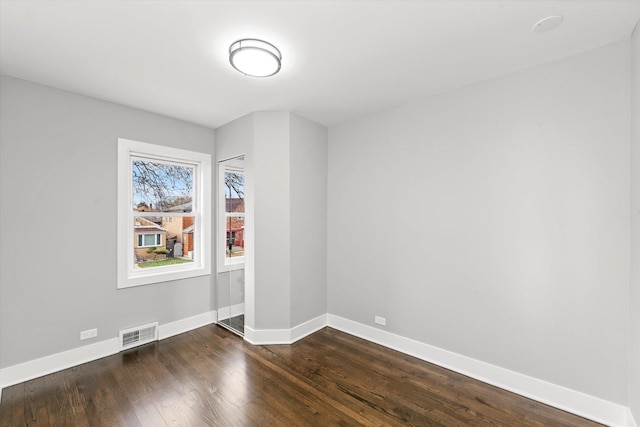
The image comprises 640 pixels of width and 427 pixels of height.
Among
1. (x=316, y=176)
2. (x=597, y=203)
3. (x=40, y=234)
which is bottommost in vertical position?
(x=40, y=234)

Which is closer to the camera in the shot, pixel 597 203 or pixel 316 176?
pixel 597 203

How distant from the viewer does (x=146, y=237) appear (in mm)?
3471

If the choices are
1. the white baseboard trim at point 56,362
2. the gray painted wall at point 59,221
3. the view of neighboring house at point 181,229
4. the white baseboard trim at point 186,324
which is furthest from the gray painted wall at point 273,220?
the white baseboard trim at point 56,362

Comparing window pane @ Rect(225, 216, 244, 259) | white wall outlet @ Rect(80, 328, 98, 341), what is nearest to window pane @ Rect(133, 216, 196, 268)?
window pane @ Rect(225, 216, 244, 259)

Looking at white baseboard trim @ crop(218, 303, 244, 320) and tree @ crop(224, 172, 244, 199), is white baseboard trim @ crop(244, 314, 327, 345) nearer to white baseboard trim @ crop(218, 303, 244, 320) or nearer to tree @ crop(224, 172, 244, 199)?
white baseboard trim @ crop(218, 303, 244, 320)

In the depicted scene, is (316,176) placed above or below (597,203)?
above

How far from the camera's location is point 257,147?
3311mm

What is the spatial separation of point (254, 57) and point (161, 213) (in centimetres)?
243

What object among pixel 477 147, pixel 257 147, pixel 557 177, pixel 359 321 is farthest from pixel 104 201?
pixel 557 177

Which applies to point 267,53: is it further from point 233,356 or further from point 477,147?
point 233,356

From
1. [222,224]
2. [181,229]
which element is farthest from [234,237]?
[181,229]

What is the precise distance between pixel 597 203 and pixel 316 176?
2699 mm

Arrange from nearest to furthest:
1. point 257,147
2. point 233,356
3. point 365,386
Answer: point 365,386
point 233,356
point 257,147

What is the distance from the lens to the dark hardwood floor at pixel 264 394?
2.04m
